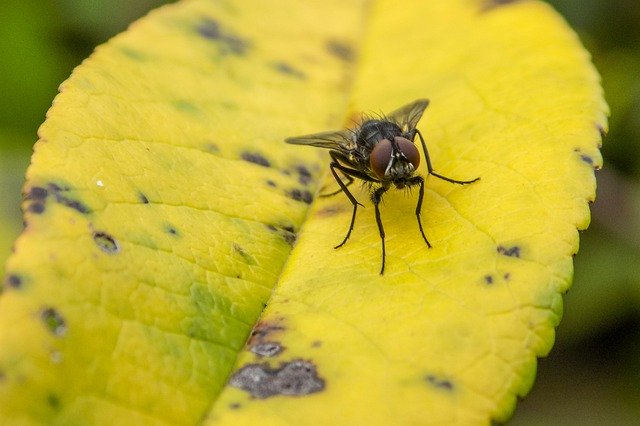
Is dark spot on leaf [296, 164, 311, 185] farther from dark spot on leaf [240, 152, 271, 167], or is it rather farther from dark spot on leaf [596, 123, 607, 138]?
→ dark spot on leaf [596, 123, 607, 138]

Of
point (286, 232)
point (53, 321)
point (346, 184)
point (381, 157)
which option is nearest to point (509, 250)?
point (286, 232)

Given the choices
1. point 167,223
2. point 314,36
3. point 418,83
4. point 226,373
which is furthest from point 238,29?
point 226,373

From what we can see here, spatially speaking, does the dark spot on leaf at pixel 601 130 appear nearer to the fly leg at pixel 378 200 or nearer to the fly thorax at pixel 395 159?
the fly thorax at pixel 395 159

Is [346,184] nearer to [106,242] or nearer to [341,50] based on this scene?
[341,50]

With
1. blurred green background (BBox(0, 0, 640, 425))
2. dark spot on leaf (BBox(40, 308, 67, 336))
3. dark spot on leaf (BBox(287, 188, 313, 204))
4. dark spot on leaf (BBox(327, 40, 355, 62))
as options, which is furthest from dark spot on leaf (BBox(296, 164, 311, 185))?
blurred green background (BBox(0, 0, 640, 425))

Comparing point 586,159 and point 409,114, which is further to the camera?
point 409,114

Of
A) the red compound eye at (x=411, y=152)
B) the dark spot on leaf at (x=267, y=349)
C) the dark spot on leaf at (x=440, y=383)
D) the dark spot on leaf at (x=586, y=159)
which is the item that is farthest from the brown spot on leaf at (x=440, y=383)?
the red compound eye at (x=411, y=152)
